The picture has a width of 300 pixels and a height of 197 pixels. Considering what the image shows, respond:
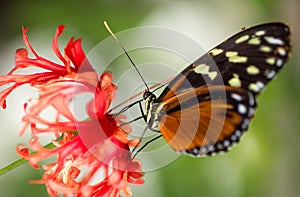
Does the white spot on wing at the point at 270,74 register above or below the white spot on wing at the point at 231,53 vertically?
below

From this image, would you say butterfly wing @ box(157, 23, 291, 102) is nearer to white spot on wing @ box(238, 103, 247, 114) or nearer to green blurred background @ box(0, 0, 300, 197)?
white spot on wing @ box(238, 103, 247, 114)

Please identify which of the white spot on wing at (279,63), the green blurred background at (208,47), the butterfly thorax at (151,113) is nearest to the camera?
the white spot on wing at (279,63)

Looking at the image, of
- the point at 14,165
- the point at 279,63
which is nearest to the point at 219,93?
the point at 279,63

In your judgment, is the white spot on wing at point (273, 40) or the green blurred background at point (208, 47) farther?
the green blurred background at point (208, 47)

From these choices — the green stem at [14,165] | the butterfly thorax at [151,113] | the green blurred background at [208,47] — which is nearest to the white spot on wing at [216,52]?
the butterfly thorax at [151,113]

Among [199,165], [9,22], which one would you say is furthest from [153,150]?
[9,22]

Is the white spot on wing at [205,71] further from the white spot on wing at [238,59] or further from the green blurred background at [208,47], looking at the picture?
the green blurred background at [208,47]

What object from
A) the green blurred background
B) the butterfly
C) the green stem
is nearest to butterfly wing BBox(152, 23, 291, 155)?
the butterfly

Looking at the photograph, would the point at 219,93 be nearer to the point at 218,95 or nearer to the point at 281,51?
the point at 218,95
